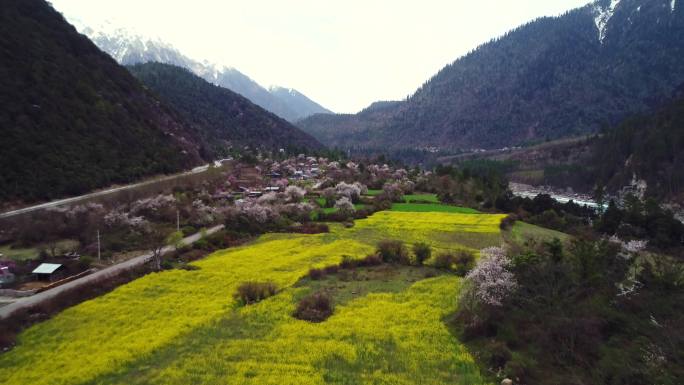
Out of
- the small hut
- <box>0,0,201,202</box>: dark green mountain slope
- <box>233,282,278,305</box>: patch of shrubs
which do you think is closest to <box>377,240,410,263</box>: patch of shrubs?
<box>233,282,278,305</box>: patch of shrubs

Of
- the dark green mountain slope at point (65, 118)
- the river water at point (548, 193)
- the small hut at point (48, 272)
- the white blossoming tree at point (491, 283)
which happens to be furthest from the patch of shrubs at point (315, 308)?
the river water at point (548, 193)

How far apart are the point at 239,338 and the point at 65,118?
2621 inches

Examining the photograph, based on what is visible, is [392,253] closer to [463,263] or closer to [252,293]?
[463,263]

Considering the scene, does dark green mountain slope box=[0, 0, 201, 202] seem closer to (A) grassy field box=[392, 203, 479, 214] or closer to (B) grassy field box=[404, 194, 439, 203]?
(A) grassy field box=[392, 203, 479, 214]

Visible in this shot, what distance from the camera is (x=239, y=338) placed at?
2395 cm

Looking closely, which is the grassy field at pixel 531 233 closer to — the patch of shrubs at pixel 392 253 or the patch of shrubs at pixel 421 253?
the patch of shrubs at pixel 421 253

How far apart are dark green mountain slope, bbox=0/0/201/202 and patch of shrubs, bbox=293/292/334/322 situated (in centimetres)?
4792

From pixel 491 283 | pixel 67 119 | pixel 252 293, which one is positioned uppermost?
pixel 67 119

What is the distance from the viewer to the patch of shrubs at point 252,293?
99.0ft

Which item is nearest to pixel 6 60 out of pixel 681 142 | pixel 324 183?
pixel 324 183

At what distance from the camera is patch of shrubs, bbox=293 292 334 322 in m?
27.2

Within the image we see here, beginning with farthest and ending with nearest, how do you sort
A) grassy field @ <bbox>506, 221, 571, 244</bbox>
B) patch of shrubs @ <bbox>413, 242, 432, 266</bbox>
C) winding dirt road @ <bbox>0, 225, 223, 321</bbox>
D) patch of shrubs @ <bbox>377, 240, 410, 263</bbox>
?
grassy field @ <bbox>506, 221, 571, 244</bbox> < patch of shrubs @ <bbox>377, 240, 410, 263</bbox> < patch of shrubs @ <bbox>413, 242, 432, 266</bbox> < winding dirt road @ <bbox>0, 225, 223, 321</bbox>

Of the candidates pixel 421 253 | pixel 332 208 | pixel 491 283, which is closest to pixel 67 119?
pixel 332 208

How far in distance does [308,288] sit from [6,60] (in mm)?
72651
